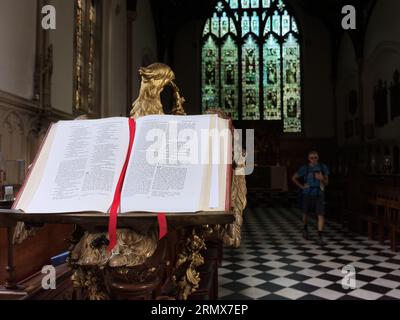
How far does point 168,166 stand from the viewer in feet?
3.71

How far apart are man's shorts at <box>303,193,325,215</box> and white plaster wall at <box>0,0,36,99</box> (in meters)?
4.76

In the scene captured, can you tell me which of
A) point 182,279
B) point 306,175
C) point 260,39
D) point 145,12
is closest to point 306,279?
point 306,175

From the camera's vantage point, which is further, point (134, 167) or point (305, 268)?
point (305, 268)

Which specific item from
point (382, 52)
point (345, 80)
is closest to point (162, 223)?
point (382, 52)

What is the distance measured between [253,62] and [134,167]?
13.7m

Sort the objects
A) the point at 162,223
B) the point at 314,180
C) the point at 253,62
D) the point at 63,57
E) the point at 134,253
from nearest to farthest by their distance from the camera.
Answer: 1. the point at 162,223
2. the point at 134,253
3. the point at 314,180
4. the point at 63,57
5. the point at 253,62

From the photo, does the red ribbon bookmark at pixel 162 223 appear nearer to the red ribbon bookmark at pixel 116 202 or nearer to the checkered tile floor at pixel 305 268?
the red ribbon bookmark at pixel 116 202

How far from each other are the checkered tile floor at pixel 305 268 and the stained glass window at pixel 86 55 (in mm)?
4212

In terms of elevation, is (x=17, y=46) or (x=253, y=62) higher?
(x=253, y=62)

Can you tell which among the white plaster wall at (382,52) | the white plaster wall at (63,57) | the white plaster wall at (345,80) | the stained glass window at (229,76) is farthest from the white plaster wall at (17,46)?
the white plaster wall at (345,80)

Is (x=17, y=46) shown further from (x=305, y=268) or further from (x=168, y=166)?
(x=305, y=268)

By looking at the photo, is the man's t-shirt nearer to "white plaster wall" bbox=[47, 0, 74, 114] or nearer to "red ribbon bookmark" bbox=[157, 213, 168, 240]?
"white plaster wall" bbox=[47, 0, 74, 114]

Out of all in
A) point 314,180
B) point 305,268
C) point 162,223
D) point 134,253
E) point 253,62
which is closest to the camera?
point 162,223

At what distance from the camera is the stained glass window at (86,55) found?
6.57 metres
